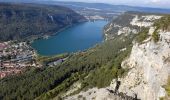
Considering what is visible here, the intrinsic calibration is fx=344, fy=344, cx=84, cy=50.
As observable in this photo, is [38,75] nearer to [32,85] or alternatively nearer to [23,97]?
[32,85]

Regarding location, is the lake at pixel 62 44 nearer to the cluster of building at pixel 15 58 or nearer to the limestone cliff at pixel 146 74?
the cluster of building at pixel 15 58

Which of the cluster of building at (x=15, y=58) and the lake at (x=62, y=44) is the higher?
the cluster of building at (x=15, y=58)

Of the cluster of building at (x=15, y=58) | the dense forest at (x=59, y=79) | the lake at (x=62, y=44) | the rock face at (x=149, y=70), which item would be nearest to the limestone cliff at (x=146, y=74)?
the rock face at (x=149, y=70)

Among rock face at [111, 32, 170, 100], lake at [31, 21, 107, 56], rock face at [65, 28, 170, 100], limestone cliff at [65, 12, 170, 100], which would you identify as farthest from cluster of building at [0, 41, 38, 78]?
rock face at [111, 32, 170, 100]

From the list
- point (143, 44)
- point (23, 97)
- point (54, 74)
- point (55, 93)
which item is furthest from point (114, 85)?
point (54, 74)

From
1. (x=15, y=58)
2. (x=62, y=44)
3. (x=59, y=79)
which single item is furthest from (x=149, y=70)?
(x=62, y=44)
